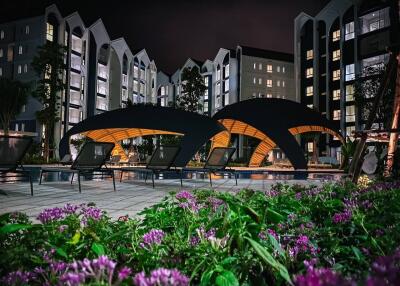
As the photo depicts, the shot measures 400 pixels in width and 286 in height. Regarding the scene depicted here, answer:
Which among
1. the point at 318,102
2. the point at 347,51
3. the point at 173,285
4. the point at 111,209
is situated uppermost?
the point at 347,51

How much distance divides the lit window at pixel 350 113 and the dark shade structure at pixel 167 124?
35.2 metres

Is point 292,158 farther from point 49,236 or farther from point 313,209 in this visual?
point 49,236

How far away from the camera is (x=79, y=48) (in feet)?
182

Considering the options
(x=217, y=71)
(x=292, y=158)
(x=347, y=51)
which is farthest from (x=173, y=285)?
(x=217, y=71)

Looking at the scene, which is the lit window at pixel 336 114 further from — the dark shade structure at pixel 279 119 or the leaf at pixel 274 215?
the leaf at pixel 274 215

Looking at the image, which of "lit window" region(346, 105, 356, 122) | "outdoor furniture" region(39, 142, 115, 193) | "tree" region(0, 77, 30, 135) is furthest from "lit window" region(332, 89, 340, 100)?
"outdoor furniture" region(39, 142, 115, 193)

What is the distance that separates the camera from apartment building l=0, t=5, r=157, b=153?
Result: 49.1 meters

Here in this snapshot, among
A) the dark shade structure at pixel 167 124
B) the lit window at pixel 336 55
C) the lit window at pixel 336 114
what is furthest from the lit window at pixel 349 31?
the dark shade structure at pixel 167 124

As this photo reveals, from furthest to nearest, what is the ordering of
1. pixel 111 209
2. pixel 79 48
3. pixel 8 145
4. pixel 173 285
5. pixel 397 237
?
1. pixel 79 48
2. pixel 8 145
3. pixel 111 209
4. pixel 397 237
5. pixel 173 285

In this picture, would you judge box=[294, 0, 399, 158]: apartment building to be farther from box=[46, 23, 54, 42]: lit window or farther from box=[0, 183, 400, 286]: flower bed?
box=[0, 183, 400, 286]: flower bed

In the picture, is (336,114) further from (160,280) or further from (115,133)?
(160,280)

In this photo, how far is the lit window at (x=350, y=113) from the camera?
49.1 meters

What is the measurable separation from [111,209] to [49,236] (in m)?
2.96

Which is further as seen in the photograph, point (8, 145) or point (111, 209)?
point (8, 145)
